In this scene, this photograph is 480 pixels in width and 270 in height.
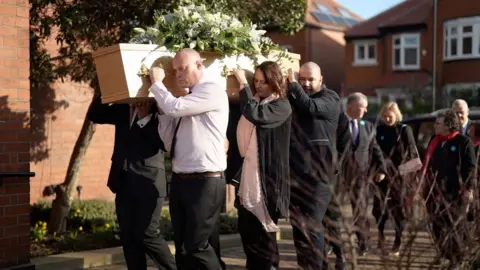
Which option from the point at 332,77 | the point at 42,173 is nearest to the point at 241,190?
the point at 42,173

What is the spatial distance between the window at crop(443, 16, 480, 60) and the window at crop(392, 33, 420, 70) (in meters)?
1.71

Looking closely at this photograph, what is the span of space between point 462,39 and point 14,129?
31156 millimetres

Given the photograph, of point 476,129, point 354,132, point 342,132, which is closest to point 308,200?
point 342,132

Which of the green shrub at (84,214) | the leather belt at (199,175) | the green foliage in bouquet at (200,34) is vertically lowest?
the green shrub at (84,214)

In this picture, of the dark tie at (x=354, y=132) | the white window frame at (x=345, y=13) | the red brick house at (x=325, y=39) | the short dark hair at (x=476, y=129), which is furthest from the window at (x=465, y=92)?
the dark tie at (x=354, y=132)

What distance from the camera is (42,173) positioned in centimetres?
1169

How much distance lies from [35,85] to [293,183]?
5.19 metres

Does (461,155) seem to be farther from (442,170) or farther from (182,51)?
(182,51)

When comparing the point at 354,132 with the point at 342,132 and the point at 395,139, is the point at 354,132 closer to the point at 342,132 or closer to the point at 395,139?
the point at 395,139

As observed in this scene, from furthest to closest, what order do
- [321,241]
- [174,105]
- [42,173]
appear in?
1. [42,173]
2. [321,241]
3. [174,105]

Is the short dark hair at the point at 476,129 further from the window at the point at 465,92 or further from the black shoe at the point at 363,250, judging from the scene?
A: the window at the point at 465,92

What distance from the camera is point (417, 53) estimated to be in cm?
3722

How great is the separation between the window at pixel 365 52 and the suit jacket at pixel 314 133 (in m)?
33.1

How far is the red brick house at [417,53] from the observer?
114 feet
